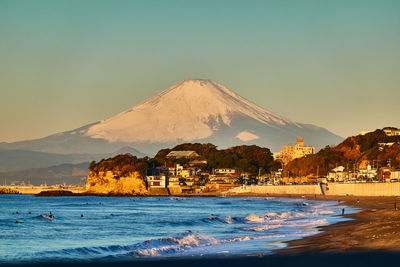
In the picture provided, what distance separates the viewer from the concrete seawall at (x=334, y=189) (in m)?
82.8

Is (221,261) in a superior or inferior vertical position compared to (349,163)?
inferior

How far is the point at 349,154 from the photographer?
473 ft

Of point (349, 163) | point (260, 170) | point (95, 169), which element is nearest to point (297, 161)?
point (349, 163)

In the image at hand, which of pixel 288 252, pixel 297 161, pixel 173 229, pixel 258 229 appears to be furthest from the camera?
pixel 297 161

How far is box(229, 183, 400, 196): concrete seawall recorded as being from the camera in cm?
8275

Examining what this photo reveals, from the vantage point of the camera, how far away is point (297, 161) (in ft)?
491

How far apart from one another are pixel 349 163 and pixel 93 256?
384 feet

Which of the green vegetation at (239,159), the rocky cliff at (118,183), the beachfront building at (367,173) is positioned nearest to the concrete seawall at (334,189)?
the beachfront building at (367,173)

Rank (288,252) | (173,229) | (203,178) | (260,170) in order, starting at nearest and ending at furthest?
1. (288,252)
2. (173,229)
3. (203,178)
4. (260,170)

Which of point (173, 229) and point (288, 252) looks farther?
point (173, 229)

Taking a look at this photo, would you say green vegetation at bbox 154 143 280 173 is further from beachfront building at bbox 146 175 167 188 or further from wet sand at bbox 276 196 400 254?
wet sand at bbox 276 196 400 254

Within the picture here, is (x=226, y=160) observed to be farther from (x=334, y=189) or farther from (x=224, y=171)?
(x=334, y=189)

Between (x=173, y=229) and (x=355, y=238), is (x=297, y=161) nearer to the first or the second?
(x=173, y=229)

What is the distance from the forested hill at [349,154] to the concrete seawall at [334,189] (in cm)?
1353
